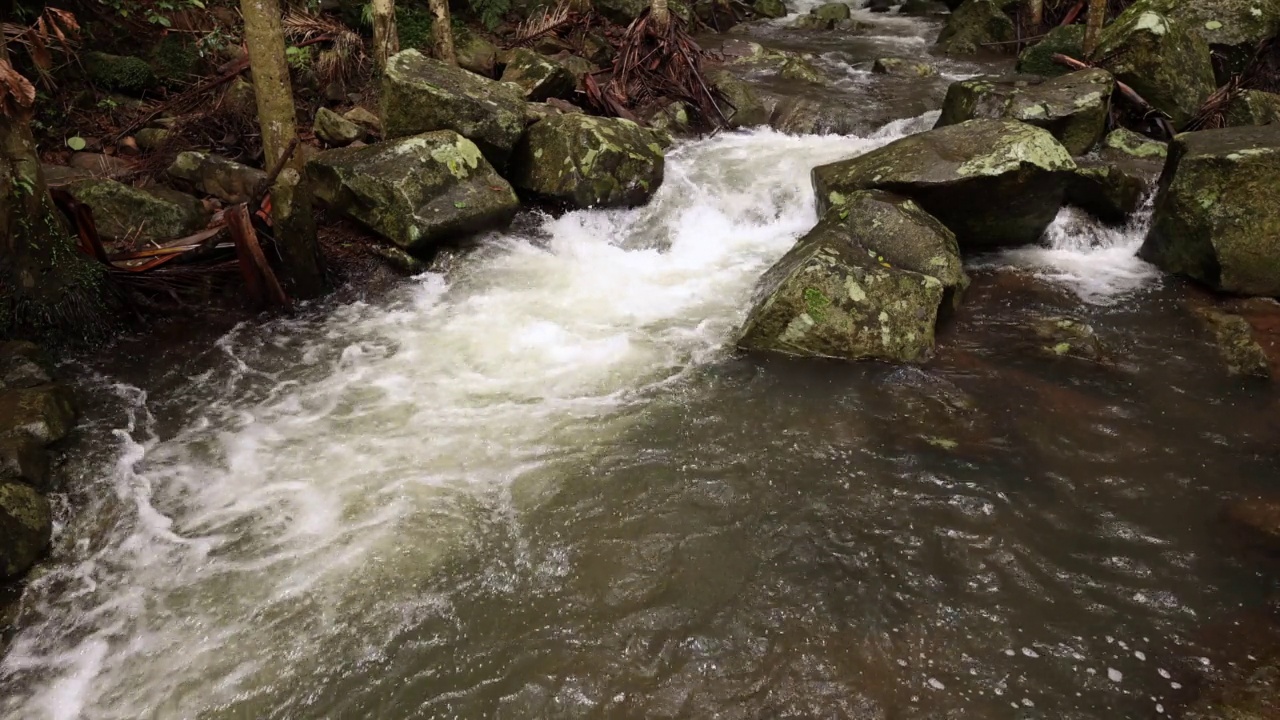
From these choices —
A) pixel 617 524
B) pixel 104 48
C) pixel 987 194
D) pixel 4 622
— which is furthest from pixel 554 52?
pixel 4 622

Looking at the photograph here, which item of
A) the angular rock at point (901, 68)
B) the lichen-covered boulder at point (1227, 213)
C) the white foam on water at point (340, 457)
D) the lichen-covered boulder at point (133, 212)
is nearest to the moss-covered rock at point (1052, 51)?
the angular rock at point (901, 68)

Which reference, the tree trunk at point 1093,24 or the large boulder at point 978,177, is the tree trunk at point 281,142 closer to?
the large boulder at point 978,177

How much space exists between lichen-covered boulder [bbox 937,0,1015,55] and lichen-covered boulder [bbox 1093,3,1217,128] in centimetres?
527

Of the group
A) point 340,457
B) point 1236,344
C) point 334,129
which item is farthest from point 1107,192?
point 334,129

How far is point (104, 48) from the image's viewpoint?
9.31m

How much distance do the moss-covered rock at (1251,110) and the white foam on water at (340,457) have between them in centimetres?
634

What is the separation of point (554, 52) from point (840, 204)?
24.8 ft

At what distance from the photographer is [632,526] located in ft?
14.5

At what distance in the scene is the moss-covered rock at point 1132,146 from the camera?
30.0ft

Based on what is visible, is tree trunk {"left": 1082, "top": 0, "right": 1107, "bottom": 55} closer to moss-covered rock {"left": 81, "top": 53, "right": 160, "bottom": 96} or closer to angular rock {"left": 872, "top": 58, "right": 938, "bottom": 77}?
angular rock {"left": 872, "top": 58, "right": 938, "bottom": 77}

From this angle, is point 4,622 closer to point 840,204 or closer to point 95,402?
point 95,402

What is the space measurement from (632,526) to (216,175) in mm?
6527

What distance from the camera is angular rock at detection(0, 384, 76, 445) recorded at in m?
4.80

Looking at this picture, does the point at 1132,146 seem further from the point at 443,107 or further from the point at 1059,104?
the point at 443,107
